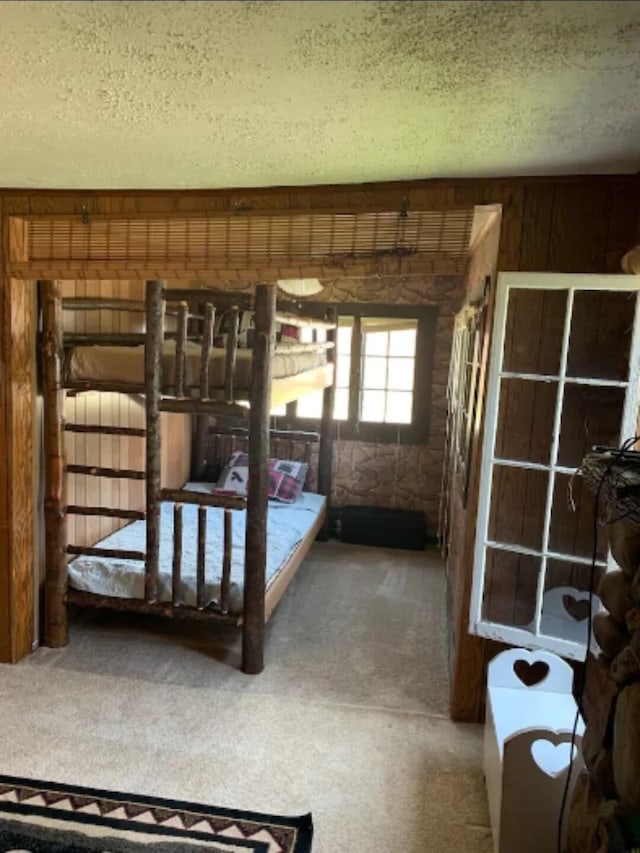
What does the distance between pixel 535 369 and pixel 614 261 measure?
0.50 meters

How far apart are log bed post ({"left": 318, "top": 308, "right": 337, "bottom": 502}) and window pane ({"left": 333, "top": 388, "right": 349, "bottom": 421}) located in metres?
0.18

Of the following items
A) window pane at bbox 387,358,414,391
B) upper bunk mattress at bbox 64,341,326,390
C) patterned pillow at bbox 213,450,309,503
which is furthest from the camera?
window pane at bbox 387,358,414,391

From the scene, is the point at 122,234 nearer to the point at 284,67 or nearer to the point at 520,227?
the point at 284,67

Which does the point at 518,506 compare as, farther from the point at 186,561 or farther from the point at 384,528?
the point at 384,528

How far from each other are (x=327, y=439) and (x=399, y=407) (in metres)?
0.70

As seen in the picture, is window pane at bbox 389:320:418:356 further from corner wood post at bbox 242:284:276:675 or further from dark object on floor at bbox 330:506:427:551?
corner wood post at bbox 242:284:276:675

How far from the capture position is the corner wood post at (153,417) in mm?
2955

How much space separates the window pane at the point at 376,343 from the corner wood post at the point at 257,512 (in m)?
2.53

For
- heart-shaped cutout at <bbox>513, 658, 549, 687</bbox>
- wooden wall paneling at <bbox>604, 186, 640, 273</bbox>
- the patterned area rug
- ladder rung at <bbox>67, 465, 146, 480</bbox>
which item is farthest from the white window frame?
ladder rung at <bbox>67, 465, 146, 480</bbox>

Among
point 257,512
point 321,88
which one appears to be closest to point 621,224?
point 321,88

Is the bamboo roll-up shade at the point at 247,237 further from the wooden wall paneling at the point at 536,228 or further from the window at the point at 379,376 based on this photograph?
the window at the point at 379,376

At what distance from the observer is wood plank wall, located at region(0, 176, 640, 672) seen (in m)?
2.39

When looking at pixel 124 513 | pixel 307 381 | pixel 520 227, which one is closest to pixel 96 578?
pixel 124 513

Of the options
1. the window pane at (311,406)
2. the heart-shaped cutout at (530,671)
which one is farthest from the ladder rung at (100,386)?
the window pane at (311,406)
